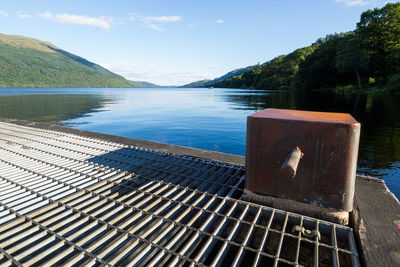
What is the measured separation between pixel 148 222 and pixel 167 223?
11.7 inches

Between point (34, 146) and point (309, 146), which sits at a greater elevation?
point (309, 146)

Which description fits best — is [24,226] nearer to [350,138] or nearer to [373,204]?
[350,138]

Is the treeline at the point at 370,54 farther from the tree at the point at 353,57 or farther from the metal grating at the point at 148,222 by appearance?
the metal grating at the point at 148,222

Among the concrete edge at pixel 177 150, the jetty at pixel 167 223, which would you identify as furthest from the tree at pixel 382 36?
the jetty at pixel 167 223

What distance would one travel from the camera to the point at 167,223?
3.26 metres

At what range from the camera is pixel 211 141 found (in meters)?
15.3

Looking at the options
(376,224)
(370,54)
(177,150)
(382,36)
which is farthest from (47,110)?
(382,36)

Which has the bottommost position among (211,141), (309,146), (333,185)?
(211,141)

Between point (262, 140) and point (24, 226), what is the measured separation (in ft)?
12.5

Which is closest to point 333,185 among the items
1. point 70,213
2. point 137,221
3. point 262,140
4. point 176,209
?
point 262,140

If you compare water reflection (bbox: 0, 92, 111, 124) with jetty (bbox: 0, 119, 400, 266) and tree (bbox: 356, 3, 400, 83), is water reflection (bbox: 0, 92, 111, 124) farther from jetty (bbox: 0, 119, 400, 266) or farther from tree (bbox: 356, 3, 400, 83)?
tree (bbox: 356, 3, 400, 83)

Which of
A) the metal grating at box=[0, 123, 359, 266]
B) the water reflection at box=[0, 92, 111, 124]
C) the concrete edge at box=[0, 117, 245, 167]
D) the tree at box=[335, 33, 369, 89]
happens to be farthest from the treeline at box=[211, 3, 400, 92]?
the water reflection at box=[0, 92, 111, 124]

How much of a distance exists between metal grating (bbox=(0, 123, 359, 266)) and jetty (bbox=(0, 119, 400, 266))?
0.01 meters

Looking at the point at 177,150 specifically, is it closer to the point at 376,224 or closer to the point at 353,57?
the point at 376,224
